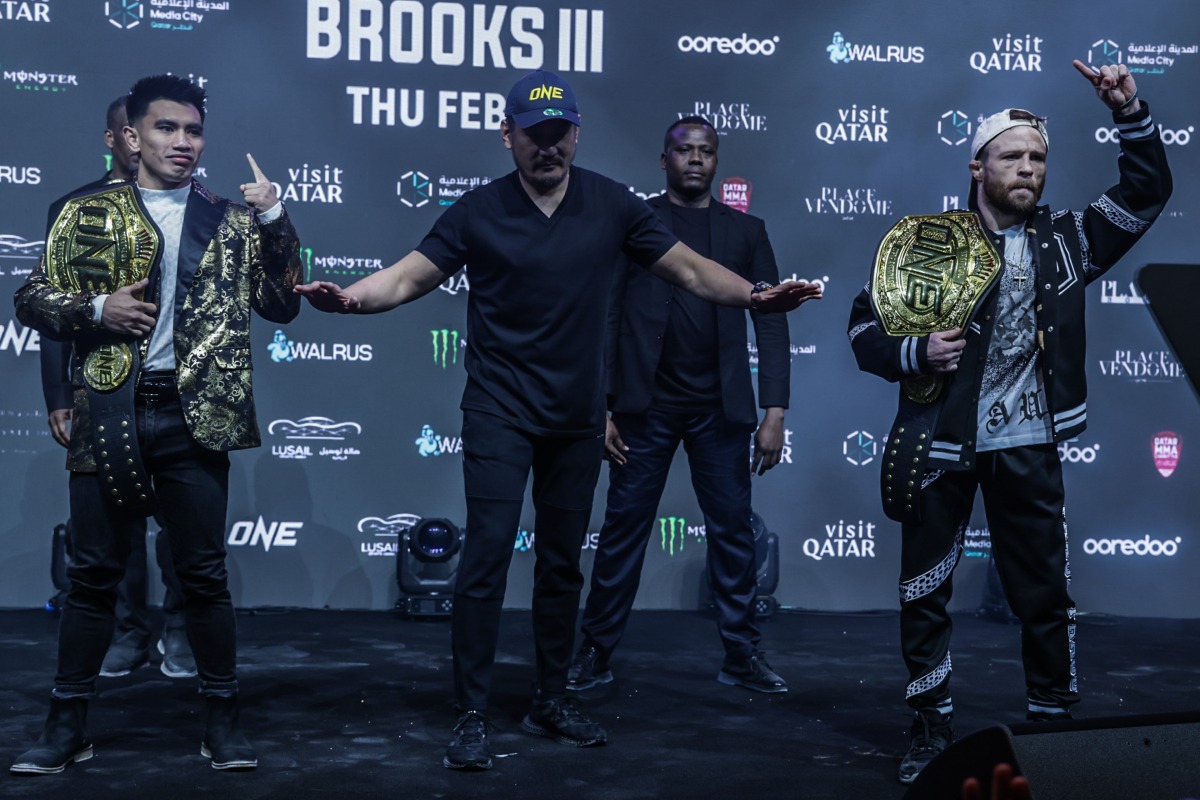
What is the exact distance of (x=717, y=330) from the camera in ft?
15.7

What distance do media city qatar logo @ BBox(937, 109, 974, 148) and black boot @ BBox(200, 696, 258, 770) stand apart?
4.38 meters

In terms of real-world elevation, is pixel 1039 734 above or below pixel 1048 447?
below

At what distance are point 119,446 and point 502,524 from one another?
1076 millimetres

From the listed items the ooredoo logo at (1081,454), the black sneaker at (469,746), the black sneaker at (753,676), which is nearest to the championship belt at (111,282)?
the black sneaker at (469,746)

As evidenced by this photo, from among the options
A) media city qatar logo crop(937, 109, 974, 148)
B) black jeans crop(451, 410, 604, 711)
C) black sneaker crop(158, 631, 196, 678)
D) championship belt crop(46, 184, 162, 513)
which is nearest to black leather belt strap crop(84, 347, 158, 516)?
championship belt crop(46, 184, 162, 513)

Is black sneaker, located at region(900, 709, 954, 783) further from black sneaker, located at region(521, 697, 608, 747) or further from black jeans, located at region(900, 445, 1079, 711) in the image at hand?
black sneaker, located at region(521, 697, 608, 747)

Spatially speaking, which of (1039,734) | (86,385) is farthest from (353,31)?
(1039,734)

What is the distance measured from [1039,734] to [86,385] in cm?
273

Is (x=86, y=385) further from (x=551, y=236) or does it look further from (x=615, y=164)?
(x=615, y=164)

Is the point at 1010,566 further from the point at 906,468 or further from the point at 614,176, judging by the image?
the point at 614,176

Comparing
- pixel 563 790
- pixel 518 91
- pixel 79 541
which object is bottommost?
pixel 563 790

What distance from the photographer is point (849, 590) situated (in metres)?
6.33

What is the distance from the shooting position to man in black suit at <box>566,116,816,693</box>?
4.64 meters

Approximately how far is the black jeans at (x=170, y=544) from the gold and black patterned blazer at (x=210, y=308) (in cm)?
9
